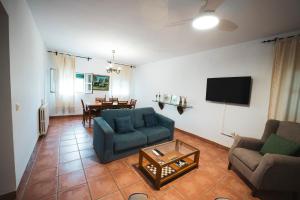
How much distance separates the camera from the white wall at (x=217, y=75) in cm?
272

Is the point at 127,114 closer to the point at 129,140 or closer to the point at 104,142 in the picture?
the point at 129,140

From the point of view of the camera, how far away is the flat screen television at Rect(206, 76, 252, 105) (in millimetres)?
2883

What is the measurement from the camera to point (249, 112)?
2887 mm

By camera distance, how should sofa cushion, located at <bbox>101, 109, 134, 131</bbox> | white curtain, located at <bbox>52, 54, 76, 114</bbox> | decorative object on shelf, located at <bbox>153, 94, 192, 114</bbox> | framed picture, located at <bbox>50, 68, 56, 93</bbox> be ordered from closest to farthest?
sofa cushion, located at <bbox>101, 109, 134, 131</bbox>, decorative object on shelf, located at <bbox>153, 94, 192, 114</bbox>, framed picture, located at <bbox>50, 68, 56, 93</bbox>, white curtain, located at <bbox>52, 54, 76, 114</bbox>

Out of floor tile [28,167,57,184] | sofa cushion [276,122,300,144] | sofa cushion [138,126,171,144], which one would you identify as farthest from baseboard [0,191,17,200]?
sofa cushion [276,122,300,144]

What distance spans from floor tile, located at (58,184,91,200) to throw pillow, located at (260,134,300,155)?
2677mm

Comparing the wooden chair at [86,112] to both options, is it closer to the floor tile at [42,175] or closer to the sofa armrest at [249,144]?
the floor tile at [42,175]

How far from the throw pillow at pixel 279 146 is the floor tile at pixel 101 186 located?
7.79 ft

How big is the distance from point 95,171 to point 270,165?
8.17 feet

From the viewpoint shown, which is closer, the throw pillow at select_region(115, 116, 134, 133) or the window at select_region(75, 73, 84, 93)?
the throw pillow at select_region(115, 116, 134, 133)

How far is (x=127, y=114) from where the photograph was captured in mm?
3092

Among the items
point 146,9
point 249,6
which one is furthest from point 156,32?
point 249,6

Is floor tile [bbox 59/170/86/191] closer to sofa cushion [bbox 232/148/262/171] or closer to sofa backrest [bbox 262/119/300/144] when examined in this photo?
sofa cushion [bbox 232/148/262/171]

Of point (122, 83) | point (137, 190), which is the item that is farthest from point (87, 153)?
point (122, 83)
